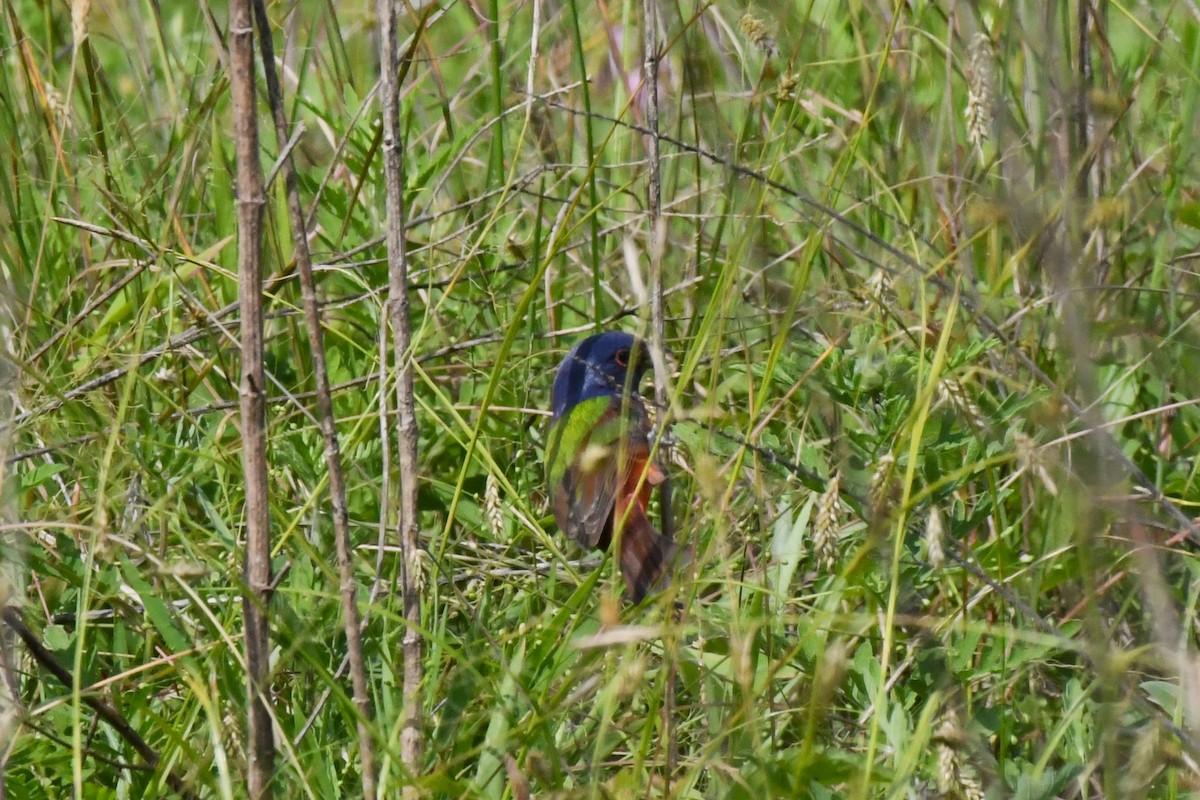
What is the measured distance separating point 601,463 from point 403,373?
0.57 m

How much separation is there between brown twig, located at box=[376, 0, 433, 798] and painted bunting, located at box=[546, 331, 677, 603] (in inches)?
18.7

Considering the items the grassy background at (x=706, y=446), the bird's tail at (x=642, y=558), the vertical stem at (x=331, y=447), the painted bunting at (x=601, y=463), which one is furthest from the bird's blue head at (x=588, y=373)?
the vertical stem at (x=331, y=447)

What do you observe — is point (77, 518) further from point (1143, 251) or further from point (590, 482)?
point (1143, 251)

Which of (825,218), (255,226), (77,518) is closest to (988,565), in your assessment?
(825,218)

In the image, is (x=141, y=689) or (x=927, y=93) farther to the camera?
(x=927, y=93)

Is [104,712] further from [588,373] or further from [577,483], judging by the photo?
[588,373]

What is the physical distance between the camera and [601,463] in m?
2.30

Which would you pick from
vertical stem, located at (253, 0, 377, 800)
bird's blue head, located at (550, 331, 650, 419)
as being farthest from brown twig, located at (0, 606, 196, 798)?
bird's blue head, located at (550, 331, 650, 419)

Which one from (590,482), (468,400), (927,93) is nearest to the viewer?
(590,482)

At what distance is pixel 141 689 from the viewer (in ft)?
6.74

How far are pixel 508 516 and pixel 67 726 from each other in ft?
3.03

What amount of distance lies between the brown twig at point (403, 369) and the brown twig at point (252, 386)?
19cm

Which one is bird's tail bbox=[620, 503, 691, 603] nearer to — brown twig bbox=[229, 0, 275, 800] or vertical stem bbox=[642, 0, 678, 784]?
vertical stem bbox=[642, 0, 678, 784]

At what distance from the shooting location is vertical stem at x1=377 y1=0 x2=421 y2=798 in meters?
1.76
